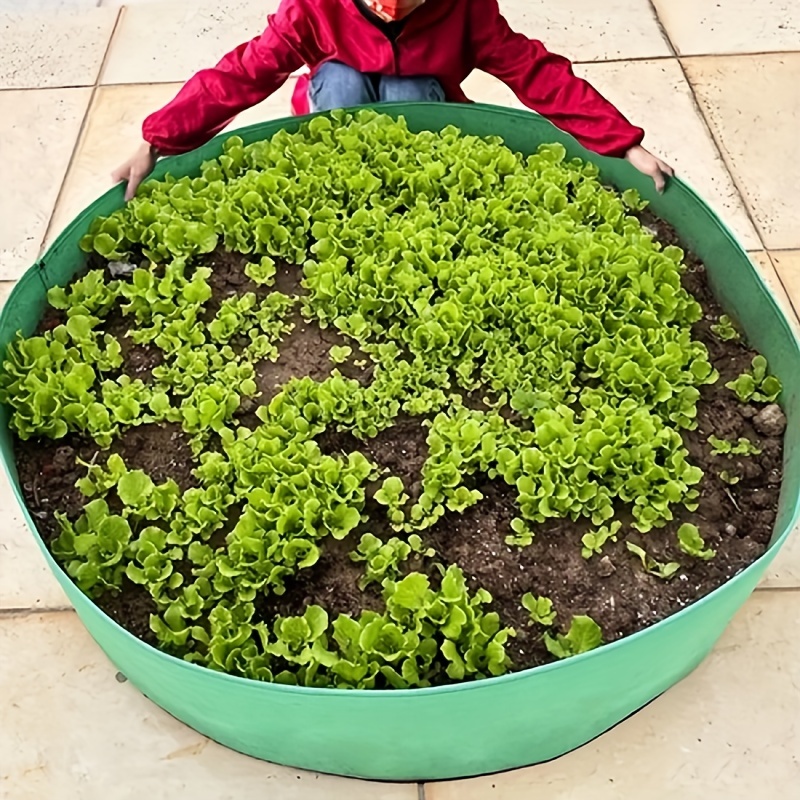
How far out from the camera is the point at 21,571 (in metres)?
2.01

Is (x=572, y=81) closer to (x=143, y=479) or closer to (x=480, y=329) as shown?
(x=480, y=329)

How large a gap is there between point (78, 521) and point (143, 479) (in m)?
0.14

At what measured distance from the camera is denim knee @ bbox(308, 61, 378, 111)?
7.96ft

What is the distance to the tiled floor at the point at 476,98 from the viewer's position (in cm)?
170

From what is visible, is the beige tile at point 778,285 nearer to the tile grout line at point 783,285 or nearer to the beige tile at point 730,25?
the tile grout line at point 783,285

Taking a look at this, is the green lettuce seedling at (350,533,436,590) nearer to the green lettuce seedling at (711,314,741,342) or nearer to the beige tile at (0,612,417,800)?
the beige tile at (0,612,417,800)

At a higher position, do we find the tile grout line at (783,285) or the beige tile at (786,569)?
the tile grout line at (783,285)

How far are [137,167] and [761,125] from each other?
2.01 meters

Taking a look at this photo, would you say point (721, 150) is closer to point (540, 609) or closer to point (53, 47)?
point (540, 609)

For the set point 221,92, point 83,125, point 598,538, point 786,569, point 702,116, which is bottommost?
point 786,569

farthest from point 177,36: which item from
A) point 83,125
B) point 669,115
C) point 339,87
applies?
point 669,115

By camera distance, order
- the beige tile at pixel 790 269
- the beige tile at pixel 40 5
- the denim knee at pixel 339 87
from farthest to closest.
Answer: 1. the beige tile at pixel 40 5
2. the beige tile at pixel 790 269
3. the denim knee at pixel 339 87

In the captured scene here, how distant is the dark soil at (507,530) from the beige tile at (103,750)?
0.76 feet

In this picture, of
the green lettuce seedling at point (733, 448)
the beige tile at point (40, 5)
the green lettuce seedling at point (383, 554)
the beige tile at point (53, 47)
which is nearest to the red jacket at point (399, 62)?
the green lettuce seedling at point (733, 448)
